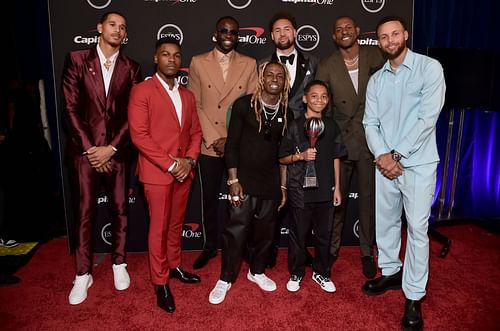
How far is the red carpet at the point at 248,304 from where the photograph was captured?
306cm

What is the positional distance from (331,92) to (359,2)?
122 cm

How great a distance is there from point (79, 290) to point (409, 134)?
9.39ft

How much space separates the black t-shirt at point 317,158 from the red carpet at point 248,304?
33.4 inches

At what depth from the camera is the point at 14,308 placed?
3289 millimetres

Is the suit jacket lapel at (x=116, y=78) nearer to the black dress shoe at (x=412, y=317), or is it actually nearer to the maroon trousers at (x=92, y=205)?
the maroon trousers at (x=92, y=205)

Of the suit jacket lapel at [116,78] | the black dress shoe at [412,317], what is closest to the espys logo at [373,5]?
the suit jacket lapel at [116,78]

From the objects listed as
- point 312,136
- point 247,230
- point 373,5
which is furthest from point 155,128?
point 373,5

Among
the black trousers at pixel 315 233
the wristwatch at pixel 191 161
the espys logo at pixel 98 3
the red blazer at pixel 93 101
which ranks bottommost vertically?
the black trousers at pixel 315 233

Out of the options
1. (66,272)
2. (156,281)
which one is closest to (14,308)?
(66,272)

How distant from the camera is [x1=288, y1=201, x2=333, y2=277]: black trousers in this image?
11.2ft

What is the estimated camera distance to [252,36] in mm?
4219

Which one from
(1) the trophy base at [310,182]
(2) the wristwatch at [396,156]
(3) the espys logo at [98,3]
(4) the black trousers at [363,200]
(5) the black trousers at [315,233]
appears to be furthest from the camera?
(3) the espys logo at [98,3]

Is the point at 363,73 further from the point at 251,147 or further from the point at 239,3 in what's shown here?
the point at 239,3

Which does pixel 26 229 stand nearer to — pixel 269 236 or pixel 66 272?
pixel 66 272
